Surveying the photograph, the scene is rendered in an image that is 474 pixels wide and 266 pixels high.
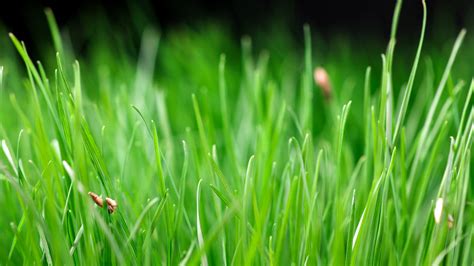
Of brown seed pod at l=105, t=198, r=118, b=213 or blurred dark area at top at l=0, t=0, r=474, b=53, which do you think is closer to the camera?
brown seed pod at l=105, t=198, r=118, b=213

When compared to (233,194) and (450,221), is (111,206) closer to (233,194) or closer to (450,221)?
(233,194)

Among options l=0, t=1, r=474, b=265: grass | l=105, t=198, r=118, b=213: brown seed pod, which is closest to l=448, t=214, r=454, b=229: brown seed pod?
l=0, t=1, r=474, b=265: grass

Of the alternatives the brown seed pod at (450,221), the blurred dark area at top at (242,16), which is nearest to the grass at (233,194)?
the brown seed pod at (450,221)

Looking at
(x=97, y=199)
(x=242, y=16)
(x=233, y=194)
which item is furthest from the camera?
(x=242, y=16)

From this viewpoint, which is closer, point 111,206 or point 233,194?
point 111,206

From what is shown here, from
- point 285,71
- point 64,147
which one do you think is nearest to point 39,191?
point 64,147

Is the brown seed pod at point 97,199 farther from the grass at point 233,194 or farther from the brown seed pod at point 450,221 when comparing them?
the brown seed pod at point 450,221

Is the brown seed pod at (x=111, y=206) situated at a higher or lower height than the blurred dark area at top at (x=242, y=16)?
higher

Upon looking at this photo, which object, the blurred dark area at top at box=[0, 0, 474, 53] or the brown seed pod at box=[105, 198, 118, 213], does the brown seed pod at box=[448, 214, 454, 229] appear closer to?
the brown seed pod at box=[105, 198, 118, 213]

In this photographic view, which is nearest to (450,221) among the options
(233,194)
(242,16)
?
(233,194)
